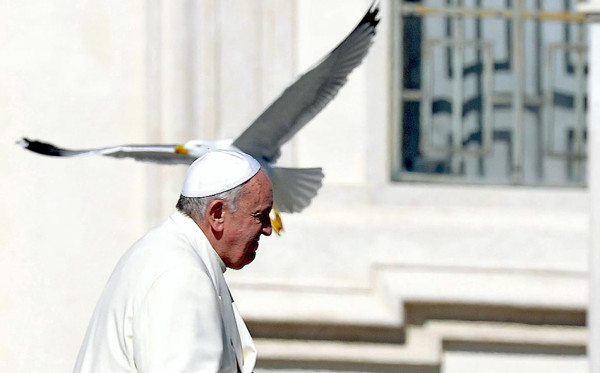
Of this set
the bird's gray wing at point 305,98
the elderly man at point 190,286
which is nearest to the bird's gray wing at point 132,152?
the bird's gray wing at point 305,98

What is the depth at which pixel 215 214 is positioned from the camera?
148 inches

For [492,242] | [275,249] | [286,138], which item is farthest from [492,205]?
[286,138]

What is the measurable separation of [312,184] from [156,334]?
10.4 feet

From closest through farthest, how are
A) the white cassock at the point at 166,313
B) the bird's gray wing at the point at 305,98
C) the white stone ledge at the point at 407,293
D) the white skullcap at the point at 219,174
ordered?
1. the white cassock at the point at 166,313
2. the white skullcap at the point at 219,174
3. the bird's gray wing at the point at 305,98
4. the white stone ledge at the point at 407,293

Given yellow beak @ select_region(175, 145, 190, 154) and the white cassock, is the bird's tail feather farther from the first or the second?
the white cassock

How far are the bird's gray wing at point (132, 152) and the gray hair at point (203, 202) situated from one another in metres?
2.68

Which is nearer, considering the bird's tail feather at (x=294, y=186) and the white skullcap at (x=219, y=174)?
the white skullcap at (x=219, y=174)

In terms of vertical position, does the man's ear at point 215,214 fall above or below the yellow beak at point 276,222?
above

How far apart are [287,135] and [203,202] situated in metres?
2.84

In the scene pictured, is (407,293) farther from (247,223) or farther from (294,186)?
(247,223)

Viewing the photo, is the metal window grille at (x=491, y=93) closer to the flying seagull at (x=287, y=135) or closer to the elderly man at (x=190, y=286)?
the flying seagull at (x=287, y=135)

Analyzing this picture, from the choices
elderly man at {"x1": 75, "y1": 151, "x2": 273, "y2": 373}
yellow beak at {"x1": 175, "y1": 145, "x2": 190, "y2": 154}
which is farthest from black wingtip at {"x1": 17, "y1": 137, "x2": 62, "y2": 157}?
elderly man at {"x1": 75, "y1": 151, "x2": 273, "y2": 373}

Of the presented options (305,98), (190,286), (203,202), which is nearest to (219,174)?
(203,202)

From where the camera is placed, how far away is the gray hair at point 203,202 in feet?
12.3
